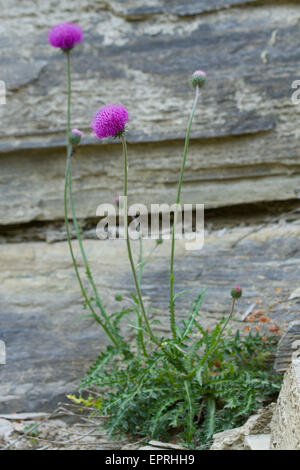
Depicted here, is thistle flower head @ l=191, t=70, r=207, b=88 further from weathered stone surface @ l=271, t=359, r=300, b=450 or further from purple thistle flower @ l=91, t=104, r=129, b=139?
weathered stone surface @ l=271, t=359, r=300, b=450

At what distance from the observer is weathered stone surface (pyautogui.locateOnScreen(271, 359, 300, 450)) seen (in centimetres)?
180

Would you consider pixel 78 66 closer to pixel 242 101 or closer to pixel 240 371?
pixel 242 101

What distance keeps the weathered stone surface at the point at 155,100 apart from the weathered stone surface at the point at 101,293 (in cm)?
41

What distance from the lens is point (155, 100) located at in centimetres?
382

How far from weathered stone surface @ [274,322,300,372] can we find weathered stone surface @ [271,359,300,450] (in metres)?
0.40

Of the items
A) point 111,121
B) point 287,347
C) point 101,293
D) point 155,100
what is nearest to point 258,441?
point 287,347

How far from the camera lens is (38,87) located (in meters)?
3.94

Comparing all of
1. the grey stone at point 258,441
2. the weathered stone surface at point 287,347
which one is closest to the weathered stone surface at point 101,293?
the weathered stone surface at point 287,347

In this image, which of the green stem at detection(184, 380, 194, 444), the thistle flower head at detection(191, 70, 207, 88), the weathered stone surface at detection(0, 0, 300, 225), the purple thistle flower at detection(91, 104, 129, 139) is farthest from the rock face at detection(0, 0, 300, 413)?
the purple thistle flower at detection(91, 104, 129, 139)

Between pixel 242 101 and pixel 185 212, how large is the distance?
0.88m

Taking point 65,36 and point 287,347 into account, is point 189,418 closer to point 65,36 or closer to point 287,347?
point 287,347

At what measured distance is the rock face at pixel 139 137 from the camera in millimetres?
3453

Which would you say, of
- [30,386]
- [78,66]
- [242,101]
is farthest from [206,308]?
[78,66]

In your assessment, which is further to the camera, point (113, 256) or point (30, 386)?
point (113, 256)
